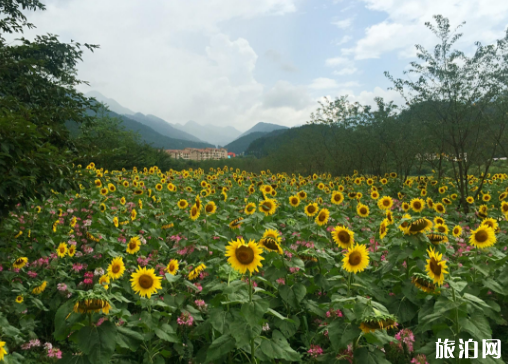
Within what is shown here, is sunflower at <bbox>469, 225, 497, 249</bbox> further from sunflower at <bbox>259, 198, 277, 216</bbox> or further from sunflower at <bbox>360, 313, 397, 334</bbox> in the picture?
sunflower at <bbox>259, 198, 277, 216</bbox>

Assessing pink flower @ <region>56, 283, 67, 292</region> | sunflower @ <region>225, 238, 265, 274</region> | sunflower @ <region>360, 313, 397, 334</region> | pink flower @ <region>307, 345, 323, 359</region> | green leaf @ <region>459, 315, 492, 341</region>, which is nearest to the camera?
sunflower @ <region>360, 313, 397, 334</region>

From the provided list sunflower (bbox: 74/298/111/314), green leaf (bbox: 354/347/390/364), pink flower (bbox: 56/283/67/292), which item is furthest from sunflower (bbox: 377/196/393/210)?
sunflower (bbox: 74/298/111/314)

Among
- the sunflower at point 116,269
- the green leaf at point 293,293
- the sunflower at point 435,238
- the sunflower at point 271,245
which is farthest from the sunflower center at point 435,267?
the sunflower at point 116,269

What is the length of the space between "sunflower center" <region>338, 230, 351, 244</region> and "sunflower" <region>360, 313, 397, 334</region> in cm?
99

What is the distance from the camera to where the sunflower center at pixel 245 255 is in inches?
80.7

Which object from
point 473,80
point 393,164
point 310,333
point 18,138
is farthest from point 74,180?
point 393,164

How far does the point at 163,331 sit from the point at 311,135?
1880 centimetres

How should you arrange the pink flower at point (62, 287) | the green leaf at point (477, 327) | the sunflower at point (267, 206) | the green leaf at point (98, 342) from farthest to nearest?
the sunflower at point (267, 206) < the pink flower at point (62, 287) < the green leaf at point (477, 327) < the green leaf at point (98, 342)

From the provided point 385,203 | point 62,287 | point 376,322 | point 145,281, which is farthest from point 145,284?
point 385,203

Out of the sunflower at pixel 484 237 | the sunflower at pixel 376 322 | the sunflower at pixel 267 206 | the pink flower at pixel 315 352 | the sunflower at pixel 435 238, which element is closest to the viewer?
the sunflower at pixel 376 322

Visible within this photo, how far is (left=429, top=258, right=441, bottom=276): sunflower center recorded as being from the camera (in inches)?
81.2

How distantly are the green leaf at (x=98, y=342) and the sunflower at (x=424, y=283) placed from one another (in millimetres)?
1913

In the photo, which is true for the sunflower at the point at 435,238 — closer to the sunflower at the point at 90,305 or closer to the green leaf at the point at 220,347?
the green leaf at the point at 220,347

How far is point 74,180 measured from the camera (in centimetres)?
353
